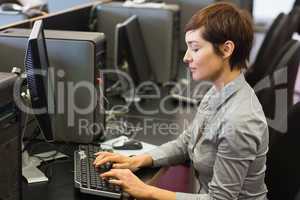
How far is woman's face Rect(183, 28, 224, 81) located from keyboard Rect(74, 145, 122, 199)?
429 millimetres

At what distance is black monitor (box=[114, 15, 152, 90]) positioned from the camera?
2.34 metres

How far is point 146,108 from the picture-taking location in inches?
95.0

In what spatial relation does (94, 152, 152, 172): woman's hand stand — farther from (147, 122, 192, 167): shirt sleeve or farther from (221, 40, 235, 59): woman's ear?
(221, 40, 235, 59): woman's ear

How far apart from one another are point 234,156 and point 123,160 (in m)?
0.42

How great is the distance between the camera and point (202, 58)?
143 cm

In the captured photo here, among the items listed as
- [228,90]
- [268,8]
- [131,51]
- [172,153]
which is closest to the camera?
[228,90]

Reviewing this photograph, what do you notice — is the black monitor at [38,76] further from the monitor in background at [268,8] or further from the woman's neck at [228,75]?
the monitor in background at [268,8]

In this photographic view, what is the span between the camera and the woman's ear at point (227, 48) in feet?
4.65

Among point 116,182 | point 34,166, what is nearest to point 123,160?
point 116,182

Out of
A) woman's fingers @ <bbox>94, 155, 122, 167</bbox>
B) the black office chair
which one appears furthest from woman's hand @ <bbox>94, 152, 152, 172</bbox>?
the black office chair

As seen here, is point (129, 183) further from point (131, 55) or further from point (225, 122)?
point (131, 55)

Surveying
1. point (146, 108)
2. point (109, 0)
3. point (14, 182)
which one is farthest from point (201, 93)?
point (14, 182)

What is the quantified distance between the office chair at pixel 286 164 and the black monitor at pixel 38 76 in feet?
2.51

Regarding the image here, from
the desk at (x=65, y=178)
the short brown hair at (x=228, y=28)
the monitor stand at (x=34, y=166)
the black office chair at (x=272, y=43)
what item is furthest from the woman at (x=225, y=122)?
the black office chair at (x=272, y=43)
